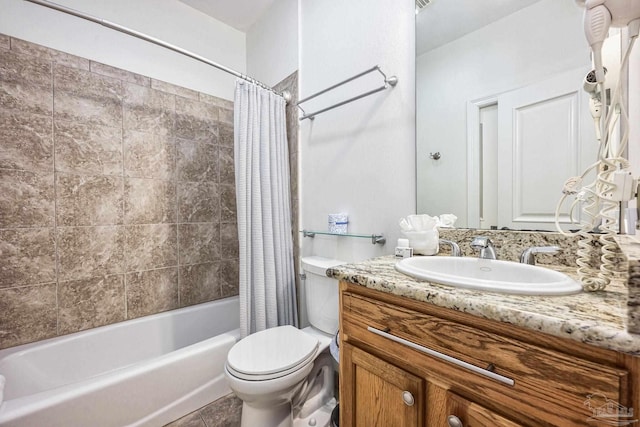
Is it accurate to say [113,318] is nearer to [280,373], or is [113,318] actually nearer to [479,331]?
[280,373]

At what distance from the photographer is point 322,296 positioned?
141 centimetres

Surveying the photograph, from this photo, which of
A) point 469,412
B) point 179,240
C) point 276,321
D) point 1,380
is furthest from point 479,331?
→ point 179,240

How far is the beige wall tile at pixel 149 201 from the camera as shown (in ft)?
5.61

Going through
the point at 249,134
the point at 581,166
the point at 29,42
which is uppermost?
the point at 29,42

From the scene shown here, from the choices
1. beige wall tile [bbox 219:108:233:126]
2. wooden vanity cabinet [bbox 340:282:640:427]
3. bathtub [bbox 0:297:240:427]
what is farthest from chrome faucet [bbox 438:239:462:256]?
beige wall tile [bbox 219:108:233:126]

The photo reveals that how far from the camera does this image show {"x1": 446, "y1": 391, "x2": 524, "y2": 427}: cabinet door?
1.75 ft

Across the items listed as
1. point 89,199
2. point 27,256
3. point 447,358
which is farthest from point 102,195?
point 447,358

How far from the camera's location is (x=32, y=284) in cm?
141

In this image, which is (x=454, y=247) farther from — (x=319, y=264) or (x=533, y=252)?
(x=319, y=264)

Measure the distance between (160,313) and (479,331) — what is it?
196cm

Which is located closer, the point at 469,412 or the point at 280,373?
the point at 469,412

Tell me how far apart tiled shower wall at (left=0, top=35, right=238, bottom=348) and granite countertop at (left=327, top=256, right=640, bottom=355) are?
1.65 meters

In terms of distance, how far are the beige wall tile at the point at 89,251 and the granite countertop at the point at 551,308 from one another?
1.71 meters

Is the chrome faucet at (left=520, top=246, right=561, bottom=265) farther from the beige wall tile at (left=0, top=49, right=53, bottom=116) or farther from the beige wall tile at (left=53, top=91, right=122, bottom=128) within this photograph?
the beige wall tile at (left=0, top=49, right=53, bottom=116)
